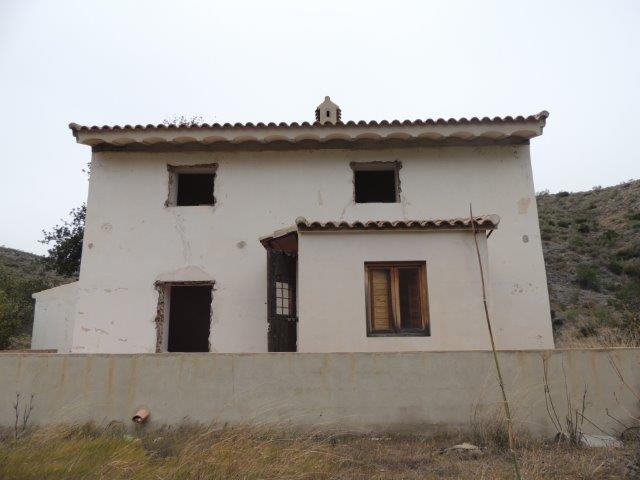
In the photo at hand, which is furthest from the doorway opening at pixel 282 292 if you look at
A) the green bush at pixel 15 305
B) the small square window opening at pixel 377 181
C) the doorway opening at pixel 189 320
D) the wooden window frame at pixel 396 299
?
the green bush at pixel 15 305

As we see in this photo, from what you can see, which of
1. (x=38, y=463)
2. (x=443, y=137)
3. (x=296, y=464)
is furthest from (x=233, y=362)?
(x=443, y=137)

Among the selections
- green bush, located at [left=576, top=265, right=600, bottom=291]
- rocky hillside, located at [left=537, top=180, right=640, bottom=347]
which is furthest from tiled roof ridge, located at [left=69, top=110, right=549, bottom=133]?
green bush, located at [left=576, top=265, right=600, bottom=291]

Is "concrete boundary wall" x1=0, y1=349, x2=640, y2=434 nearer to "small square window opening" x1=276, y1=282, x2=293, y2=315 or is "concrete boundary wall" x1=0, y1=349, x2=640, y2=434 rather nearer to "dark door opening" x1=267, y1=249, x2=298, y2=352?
"dark door opening" x1=267, y1=249, x2=298, y2=352

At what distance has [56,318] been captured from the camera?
1423cm

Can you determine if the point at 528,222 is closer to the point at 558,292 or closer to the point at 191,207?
the point at 191,207

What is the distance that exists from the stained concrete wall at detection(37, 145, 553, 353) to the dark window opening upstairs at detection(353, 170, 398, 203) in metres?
0.68

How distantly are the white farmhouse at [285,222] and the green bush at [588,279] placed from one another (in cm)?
1763

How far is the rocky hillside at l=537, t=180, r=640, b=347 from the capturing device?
67.9 feet

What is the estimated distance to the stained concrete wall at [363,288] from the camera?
8.21 m

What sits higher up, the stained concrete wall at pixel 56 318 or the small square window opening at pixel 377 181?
the small square window opening at pixel 377 181

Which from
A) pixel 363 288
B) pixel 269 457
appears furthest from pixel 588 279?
pixel 269 457

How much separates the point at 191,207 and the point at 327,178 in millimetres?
2883

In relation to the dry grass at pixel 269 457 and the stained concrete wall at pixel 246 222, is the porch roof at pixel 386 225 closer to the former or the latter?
the stained concrete wall at pixel 246 222

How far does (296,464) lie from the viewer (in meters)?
4.93
